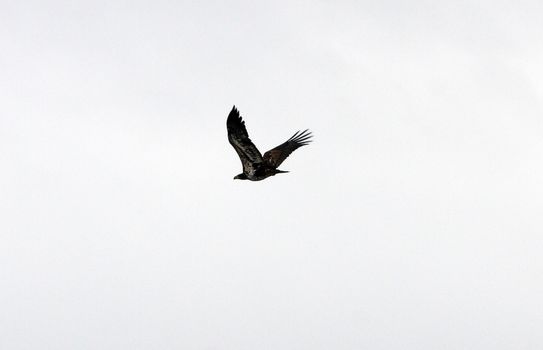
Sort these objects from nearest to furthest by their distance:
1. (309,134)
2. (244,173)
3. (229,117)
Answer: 1. (229,117)
2. (244,173)
3. (309,134)

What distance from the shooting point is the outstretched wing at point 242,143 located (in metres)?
41.0

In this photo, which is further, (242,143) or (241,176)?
(241,176)

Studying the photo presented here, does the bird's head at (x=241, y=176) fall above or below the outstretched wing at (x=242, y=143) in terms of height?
below

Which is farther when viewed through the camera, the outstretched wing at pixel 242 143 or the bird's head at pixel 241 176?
the bird's head at pixel 241 176

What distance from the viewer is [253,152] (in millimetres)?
43031

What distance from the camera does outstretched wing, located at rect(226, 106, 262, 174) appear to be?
4097 centimetres

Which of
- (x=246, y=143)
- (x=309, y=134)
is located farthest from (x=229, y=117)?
(x=309, y=134)

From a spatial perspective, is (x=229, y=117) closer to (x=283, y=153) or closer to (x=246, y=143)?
(x=246, y=143)

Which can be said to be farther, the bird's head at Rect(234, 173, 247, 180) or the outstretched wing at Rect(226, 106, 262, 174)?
the bird's head at Rect(234, 173, 247, 180)

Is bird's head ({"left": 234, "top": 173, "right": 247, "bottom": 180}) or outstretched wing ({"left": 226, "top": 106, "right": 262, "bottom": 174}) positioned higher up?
outstretched wing ({"left": 226, "top": 106, "right": 262, "bottom": 174})

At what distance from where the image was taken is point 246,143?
42.2 meters

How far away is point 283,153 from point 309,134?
3.55 metres

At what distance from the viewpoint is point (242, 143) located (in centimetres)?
4225

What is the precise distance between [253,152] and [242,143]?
1.10 m
